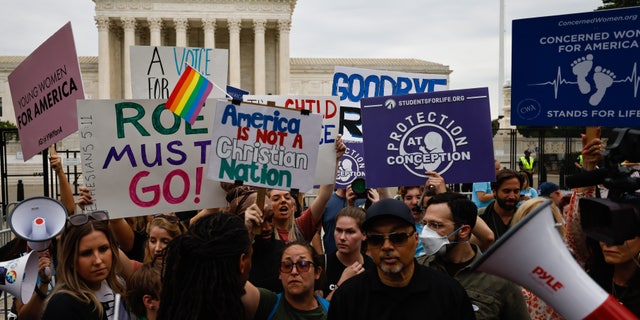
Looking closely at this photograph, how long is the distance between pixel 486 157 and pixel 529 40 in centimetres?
107

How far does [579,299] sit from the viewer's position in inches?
81.9

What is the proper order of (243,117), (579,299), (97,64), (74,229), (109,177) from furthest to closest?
(97,64)
(109,177)
(243,117)
(74,229)
(579,299)

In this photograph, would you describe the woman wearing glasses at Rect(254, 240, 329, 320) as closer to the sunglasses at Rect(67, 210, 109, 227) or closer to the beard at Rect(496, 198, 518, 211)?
the sunglasses at Rect(67, 210, 109, 227)

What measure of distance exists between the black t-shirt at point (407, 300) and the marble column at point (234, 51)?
Answer: 53446 millimetres

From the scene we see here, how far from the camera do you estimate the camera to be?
7.52 ft

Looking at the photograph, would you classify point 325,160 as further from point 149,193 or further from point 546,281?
point 546,281

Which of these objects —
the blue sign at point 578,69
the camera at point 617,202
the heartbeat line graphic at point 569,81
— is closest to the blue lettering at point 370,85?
the blue sign at point 578,69

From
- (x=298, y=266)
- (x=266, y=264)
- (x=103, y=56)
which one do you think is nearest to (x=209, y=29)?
(x=103, y=56)

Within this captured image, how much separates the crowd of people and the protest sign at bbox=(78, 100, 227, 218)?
0.23 meters

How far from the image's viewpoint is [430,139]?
5.60 m

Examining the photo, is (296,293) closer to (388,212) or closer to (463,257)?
(388,212)

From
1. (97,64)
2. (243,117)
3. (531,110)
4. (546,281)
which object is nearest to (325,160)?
(243,117)

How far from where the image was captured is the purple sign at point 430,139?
5.50 m

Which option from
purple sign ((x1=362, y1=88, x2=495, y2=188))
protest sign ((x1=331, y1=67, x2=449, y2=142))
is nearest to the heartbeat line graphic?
purple sign ((x1=362, y1=88, x2=495, y2=188))
